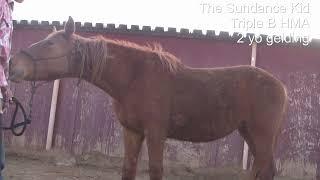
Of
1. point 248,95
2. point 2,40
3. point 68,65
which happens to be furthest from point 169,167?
point 2,40

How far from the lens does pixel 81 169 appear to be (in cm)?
801

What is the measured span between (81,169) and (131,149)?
11.3 feet

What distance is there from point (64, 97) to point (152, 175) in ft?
14.8

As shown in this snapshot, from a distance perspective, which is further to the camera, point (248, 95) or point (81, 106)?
point (81, 106)

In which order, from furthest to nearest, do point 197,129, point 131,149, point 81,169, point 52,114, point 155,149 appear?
point 52,114
point 81,169
point 197,129
point 131,149
point 155,149

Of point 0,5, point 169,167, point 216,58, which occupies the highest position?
point 216,58

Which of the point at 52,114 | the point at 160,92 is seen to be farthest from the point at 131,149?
the point at 52,114

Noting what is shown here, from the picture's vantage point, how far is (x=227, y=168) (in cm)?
815

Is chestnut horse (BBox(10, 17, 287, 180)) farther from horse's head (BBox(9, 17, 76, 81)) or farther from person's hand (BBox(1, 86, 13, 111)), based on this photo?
person's hand (BBox(1, 86, 13, 111))

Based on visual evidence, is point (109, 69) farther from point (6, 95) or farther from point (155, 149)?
point (6, 95)

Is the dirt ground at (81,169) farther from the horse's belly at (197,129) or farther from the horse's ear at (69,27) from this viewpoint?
the horse's ear at (69,27)

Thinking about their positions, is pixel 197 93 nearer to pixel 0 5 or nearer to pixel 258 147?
pixel 258 147

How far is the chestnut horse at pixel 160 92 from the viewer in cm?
456

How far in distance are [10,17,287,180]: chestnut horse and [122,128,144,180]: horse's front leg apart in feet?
0.04
